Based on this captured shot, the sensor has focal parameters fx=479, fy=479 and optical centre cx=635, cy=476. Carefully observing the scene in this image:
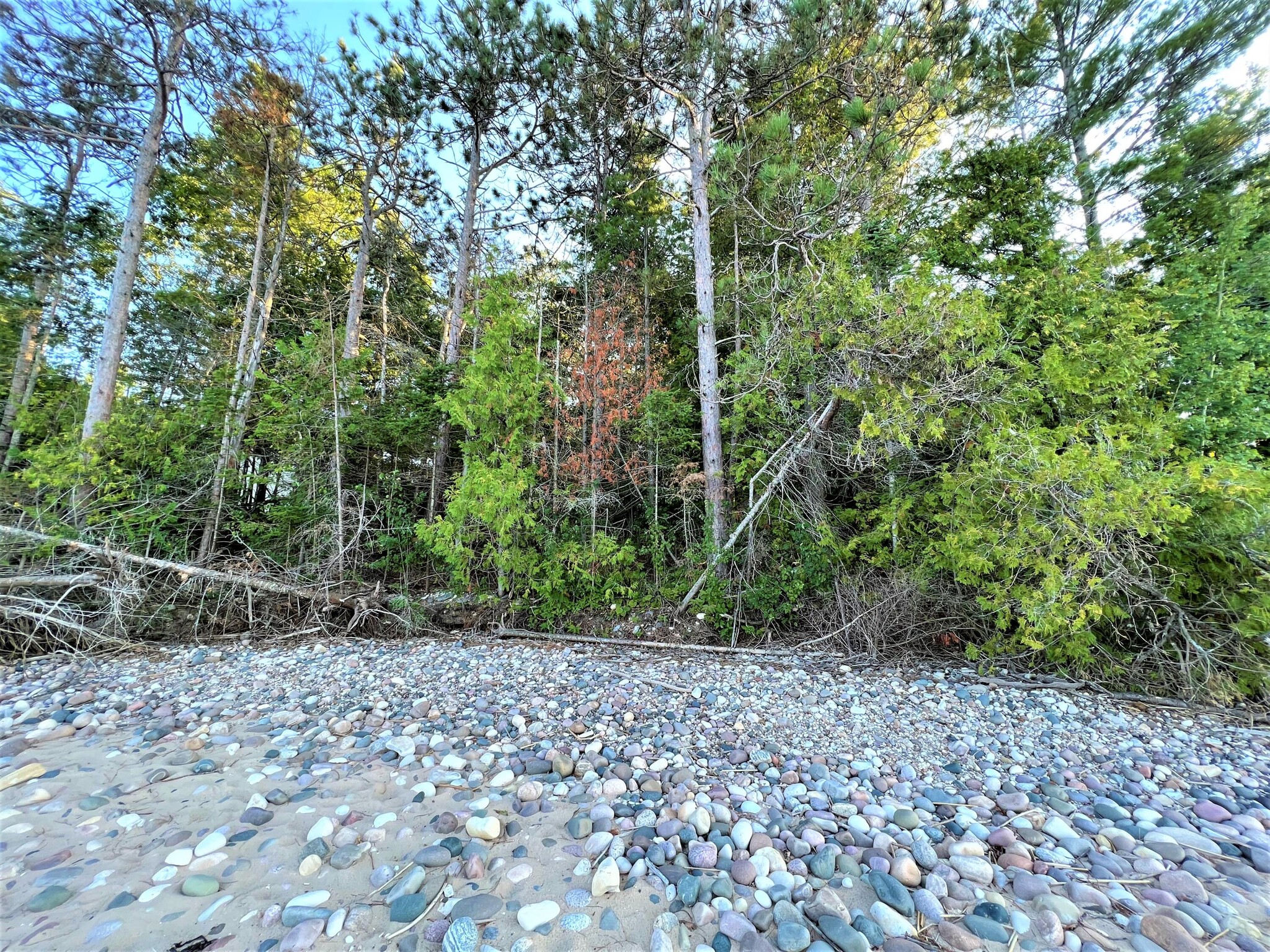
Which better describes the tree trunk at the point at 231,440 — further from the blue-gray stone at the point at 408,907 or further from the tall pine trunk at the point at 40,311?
the blue-gray stone at the point at 408,907

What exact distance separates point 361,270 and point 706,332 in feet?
23.7

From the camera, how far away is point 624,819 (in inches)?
87.8

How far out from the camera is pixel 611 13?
19.9 feet

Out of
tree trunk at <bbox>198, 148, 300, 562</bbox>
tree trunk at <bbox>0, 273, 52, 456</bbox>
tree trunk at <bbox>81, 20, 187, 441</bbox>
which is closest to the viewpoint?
tree trunk at <bbox>81, 20, 187, 441</bbox>

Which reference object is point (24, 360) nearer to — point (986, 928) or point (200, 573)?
point (200, 573)

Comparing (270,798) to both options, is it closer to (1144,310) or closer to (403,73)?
(1144,310)

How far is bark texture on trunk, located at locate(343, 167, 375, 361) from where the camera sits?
9055 millimetres

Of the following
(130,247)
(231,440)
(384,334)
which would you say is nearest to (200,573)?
(231,440)

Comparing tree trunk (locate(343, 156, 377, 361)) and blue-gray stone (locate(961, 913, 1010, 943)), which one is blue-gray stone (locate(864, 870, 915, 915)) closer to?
blue-gray stone (locate(961, 913, 1010, 943))

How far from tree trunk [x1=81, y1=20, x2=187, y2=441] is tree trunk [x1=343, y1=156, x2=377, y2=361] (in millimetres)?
2796

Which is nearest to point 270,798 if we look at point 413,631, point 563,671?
point 563,671

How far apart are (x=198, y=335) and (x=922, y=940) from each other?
41.7ft

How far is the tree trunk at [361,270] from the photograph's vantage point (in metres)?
9.05

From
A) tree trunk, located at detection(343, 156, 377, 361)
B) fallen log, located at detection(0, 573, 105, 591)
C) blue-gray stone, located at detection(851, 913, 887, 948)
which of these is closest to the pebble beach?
blue-gray stone, located at detection(851, 913, 887, 948)
